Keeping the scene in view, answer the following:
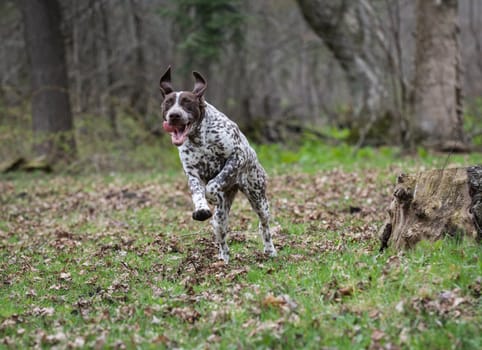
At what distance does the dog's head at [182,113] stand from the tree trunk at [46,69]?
1480 centimetres

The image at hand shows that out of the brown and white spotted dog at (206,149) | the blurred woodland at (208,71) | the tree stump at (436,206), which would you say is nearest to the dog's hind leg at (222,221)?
the brown and white spotted dog at (206,149)

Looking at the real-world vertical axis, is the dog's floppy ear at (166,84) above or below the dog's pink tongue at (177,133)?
above

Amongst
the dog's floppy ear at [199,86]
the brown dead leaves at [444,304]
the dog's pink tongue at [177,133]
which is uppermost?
the dog's floppy ear at [199,86]

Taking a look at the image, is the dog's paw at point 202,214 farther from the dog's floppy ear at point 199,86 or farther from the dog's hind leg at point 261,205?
the dog's floppy ear at point 199,86

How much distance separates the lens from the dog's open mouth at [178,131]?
7344 mm

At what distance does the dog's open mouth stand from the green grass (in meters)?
1.53

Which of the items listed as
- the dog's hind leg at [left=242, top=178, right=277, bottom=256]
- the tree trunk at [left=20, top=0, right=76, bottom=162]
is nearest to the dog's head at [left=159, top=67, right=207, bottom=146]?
the dog's hind leg at [left=242, top=178, right=277, bottom=256]

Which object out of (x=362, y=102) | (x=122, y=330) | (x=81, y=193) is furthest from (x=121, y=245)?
(x=362, y=102)

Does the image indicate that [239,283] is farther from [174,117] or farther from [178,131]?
[174,117]

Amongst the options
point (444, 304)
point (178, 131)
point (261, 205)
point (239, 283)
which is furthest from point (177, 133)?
point (444, 304)

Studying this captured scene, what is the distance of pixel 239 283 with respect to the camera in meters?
7.17

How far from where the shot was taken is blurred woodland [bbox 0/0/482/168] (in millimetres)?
19188

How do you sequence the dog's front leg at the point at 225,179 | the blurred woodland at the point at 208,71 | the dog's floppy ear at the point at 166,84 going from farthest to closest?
the blurred woodland at the point at 208,71 → the dog's floppy ear at the point at 166,84 → the dog's front leg at the point at 225,179

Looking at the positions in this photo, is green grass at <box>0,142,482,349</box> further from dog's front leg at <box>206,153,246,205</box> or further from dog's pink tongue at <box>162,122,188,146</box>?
dog's pink tongue at <box>162,122,188,146</box>
